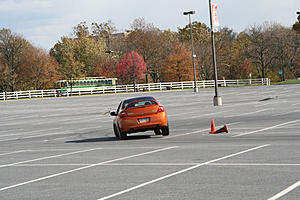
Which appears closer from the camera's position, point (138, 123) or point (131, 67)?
point (138, 123)

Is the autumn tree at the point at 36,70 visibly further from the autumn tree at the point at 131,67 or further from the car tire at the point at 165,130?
the car tire at the point at 165,130

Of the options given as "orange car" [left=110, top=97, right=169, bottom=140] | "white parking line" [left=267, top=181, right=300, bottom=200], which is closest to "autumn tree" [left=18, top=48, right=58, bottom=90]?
"orange car" [left=110, top=97, right=169, bottom=140]

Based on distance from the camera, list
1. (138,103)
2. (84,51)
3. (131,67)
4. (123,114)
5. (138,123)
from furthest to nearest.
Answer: (84,51), (131,67), (138,103), (123,114), (138,123)

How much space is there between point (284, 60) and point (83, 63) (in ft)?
130

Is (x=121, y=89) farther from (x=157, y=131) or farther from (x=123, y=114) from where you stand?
(x=123, y=114)

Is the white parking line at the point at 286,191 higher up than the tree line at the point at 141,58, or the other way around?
the tree line at the point at 141,58

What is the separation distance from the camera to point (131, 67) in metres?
97.0

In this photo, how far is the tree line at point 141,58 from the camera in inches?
3735

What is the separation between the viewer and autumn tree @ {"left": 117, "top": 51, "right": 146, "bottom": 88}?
9706 centimetres

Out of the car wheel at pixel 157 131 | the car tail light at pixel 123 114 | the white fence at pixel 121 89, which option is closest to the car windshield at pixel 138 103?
the car tail light at pixel 123 114

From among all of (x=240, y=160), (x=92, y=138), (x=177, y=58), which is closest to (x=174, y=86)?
(x=177, y=58)

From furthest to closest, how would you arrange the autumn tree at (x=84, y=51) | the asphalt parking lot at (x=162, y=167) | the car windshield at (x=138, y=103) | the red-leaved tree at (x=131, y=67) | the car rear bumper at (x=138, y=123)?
the autumn tree at (x=84, y=51) → the red-leaved tree at (x=131, y=67) → the car windshield at (x=138, y=103) → the car rear bumper at (x=138, y=123) → the asphalt parking lot at (x=162, y=167)

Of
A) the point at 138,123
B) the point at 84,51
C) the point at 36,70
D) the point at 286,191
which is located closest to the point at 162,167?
the point at 286,191

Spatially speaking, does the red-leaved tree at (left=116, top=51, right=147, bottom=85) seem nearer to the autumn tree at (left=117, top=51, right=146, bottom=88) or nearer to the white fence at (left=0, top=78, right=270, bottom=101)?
the autumn tree at (left=117, top=51, right=146, bottom=88)
